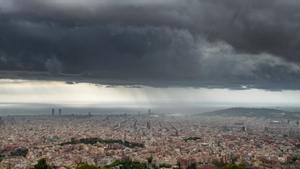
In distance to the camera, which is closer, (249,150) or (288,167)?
(288,167)

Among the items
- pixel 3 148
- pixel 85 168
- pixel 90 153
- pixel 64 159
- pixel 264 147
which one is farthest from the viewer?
pixel 264 147

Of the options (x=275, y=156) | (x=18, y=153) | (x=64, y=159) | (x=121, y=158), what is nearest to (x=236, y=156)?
(x=275, y=156)

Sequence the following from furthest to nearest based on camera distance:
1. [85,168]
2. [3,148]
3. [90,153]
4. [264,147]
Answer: [264,147], [3,148], [90,153], [85,168]

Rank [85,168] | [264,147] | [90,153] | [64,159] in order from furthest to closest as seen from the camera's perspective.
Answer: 1. [264,147]
2. [90,153]
3. [64,159]
4. [85,168]

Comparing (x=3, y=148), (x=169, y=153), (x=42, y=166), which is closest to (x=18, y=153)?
(x=3, y=148)

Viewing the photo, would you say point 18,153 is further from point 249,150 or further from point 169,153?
point 249,150

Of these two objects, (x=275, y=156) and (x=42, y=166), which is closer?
(x=42, y=166)

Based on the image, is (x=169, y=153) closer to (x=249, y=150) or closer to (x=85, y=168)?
(x=249, y=150)

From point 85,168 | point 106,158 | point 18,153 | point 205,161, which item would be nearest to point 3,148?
point 18,153
